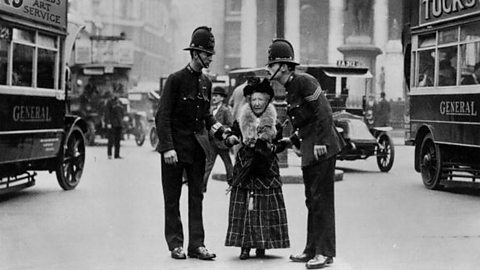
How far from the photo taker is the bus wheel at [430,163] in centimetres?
1468

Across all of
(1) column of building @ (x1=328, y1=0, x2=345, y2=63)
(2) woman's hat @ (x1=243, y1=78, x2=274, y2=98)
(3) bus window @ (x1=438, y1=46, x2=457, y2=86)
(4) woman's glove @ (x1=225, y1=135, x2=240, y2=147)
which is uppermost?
(1) column of building @ (x1=328, y1=0, x2=345, y2=63)

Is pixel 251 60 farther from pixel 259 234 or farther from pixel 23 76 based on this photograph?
pixel 259 234

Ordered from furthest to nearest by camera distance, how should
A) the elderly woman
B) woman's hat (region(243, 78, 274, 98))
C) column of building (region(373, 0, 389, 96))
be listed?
column of building (region(373, 0, 389, 96)) < woman's hat (region(243, 78, 274, 98)) < the elderly woman

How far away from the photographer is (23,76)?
12.5 m

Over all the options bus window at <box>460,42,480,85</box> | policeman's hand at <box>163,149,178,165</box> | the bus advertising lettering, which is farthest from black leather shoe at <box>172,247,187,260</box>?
bus window at <box>460,42,480,85</box>

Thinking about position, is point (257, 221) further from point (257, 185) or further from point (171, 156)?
point (171, 156)

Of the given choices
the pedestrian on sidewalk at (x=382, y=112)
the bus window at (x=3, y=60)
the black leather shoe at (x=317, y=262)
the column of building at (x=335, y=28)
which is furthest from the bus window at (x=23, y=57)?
the column of building at (x=335, y=28)

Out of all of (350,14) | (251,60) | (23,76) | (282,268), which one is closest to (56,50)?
(23,76)

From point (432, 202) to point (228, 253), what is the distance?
18.4 feet

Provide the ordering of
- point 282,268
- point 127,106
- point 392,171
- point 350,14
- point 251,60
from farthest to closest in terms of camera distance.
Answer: point 251,60 < point 350,14 < point 127,106 < point 392,171 < point 282,268

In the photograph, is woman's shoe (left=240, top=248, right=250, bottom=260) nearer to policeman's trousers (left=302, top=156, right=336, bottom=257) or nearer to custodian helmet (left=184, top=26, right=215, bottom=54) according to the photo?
policeman's trousers (left=302, top=156, right=336, bottom=257)

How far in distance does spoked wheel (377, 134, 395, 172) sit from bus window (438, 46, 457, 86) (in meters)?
4.83

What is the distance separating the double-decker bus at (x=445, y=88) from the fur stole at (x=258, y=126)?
631cm

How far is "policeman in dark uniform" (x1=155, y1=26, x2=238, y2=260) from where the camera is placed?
7852 mm
